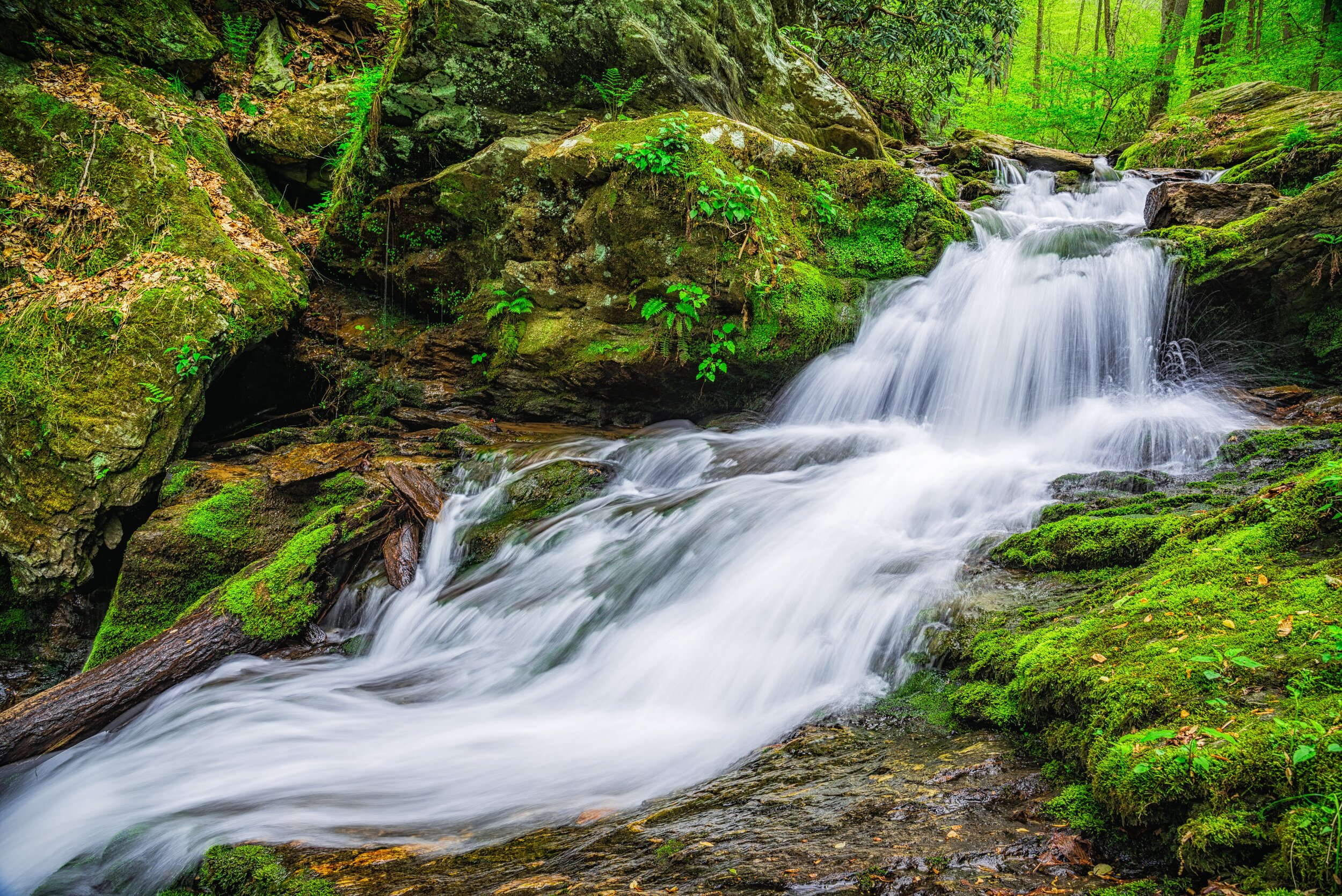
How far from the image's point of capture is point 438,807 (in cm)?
304

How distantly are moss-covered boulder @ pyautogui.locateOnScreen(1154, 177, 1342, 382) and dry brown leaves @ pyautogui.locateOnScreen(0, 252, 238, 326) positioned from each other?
362 inches

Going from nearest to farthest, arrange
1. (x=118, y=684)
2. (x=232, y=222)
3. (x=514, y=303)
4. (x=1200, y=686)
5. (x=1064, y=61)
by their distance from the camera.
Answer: (x=1200, y=686)
(x=118, y=684)
(x=232, y=222)
(x=514, y=303)
(x=1064, y=61)

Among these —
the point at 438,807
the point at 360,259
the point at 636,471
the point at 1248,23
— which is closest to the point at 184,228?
the point at 360,259

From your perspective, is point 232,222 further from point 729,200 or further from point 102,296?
point 729,200

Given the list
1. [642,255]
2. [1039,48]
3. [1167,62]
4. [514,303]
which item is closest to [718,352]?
[642,255]

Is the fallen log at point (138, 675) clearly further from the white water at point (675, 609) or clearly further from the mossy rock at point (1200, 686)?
the mossy rock at point (1200, 686)

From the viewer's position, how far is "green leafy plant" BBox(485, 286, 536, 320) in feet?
24.3

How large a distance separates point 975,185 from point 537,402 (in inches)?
313

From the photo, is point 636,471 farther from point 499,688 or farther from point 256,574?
point 256,574

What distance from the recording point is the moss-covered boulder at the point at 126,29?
673cm

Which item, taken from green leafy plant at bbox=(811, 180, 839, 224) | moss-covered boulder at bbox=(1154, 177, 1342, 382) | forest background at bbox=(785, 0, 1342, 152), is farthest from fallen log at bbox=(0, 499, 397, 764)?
forest background at bbox=(785, 0, 1342, 152)

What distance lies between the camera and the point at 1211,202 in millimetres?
7484

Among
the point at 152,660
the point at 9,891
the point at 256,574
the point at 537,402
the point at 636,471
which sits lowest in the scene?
the point at 9,891

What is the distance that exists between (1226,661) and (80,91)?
981cm
